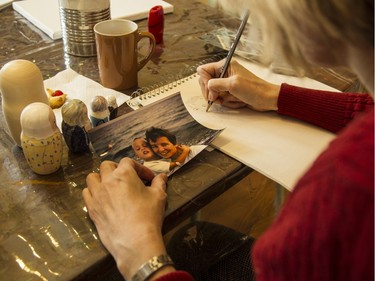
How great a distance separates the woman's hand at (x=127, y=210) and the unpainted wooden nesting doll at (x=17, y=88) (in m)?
0.17

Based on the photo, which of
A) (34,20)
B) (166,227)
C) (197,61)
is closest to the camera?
(166,227)

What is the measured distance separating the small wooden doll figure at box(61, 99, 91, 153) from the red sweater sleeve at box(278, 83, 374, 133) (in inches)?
16.0

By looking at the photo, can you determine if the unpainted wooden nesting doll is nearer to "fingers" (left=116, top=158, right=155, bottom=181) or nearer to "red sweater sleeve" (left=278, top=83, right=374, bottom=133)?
"fingers" (left=116, top=158, right=155, bottom=181)

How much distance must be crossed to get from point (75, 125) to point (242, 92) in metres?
0.36

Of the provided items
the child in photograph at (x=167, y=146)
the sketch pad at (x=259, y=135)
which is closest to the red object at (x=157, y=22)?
the sketch pad at (x=259, y=135)

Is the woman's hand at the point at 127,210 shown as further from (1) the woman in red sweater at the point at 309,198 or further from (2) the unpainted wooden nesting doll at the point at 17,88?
(2) the unpainted wooden nesting doll at the point at 17,88

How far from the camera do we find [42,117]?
0.68m

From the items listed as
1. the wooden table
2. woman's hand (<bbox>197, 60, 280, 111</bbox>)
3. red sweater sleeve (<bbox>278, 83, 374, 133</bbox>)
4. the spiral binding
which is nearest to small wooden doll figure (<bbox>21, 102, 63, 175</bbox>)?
the wooden table

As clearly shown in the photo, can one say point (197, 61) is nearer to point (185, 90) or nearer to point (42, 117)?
point (185, 90)

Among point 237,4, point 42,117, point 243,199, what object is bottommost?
point 243,199

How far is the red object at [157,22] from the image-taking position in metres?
1.16

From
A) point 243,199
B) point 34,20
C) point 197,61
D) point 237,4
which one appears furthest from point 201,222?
point 34,20

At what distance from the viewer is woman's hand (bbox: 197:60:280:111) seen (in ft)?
2.98

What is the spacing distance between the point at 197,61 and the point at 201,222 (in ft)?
1.35
